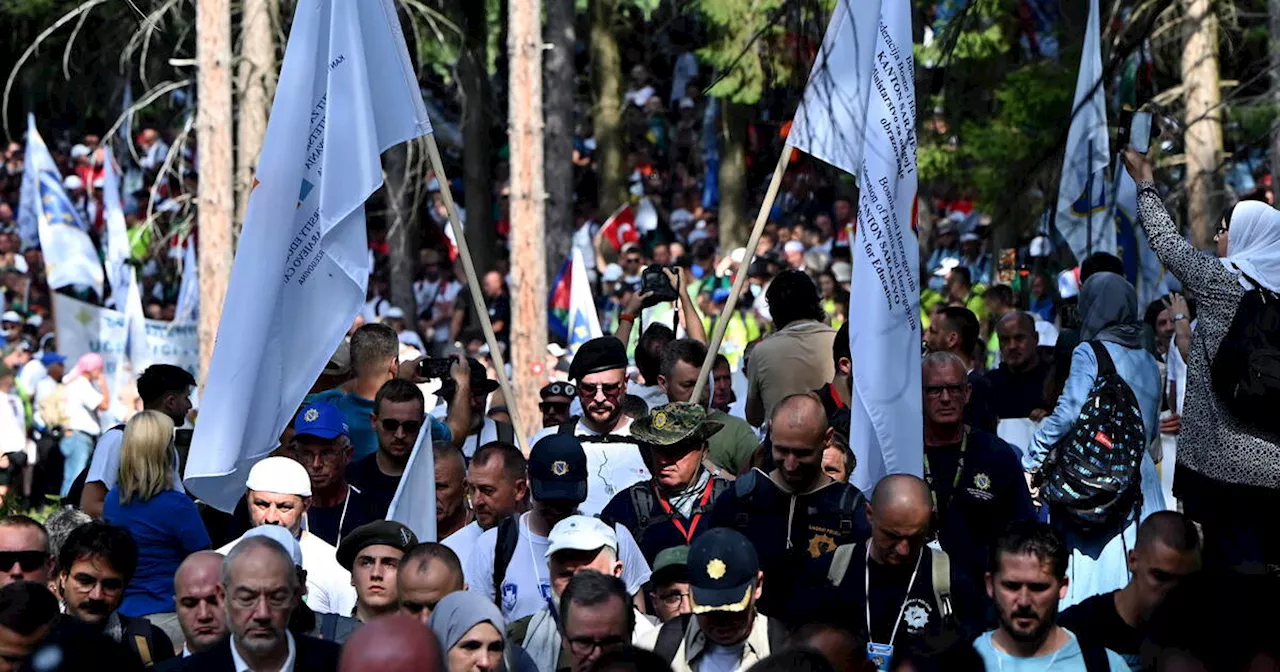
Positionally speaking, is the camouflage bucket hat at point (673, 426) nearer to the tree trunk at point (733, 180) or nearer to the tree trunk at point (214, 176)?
the tree trunk at point (214, 176)

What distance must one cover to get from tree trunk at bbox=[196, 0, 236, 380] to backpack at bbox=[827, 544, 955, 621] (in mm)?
11104

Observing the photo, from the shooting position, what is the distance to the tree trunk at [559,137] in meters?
23.9

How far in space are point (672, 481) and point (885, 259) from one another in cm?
121

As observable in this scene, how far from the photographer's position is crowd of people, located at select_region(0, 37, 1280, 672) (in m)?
6.59

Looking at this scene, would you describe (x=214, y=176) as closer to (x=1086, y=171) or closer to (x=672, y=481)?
(x=1086, y=171)

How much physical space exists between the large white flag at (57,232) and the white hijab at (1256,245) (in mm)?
17851

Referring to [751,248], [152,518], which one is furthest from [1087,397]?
[152,518]

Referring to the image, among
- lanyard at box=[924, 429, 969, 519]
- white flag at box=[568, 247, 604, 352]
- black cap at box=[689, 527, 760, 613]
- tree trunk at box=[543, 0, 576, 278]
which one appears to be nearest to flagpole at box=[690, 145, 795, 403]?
lanyard at box=[924, 429, 969, 519]

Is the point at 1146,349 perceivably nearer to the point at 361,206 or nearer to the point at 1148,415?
the point at 1148,415

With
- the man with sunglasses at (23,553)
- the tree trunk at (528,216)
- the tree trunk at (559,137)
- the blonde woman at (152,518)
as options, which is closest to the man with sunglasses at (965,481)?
the blonde woman at (152,518)

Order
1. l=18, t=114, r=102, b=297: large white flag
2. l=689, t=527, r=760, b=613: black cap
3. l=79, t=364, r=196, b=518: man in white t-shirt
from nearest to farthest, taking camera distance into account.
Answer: l=689, t=527, r=760, b=613: black cap < l=79, t=364, r=196, b=518: man in white t-shirt < l=18, t=114, r=102, b=297: large white flag

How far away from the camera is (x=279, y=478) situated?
844 cm

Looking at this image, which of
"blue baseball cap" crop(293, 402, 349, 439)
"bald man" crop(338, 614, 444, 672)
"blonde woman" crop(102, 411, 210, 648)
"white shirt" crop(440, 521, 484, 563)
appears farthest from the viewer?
"blue baseball cap" crop(293, 402, 349, 439)

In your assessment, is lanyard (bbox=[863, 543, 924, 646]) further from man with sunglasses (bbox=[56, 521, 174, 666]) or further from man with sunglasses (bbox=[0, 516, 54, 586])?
man with sunglasses (bbox=[0, 516, 54, 586])
